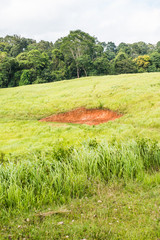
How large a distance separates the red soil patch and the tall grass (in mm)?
8847

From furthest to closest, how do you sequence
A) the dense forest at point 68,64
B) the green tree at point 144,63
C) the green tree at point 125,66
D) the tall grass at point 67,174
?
the green tree at point 144,63 < the green tree at point 125,66 < the dense forest at point 68,64 < the tall grass at point 67,174

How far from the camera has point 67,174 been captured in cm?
477

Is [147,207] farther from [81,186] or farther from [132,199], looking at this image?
[81,186]

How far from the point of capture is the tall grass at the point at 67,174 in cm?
408

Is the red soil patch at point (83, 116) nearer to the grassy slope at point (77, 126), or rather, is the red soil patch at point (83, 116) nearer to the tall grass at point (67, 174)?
the grassy slope at point (77, 126)

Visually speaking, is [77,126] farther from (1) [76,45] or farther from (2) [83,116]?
(1) [76,45]

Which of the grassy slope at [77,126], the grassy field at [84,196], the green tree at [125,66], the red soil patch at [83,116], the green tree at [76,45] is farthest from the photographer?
the green tree at [125,66]

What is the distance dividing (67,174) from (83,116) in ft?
39.3

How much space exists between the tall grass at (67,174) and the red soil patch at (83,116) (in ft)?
29.0

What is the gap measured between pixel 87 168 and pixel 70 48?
5395 centimetres

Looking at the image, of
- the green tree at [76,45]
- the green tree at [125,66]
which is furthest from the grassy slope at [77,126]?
the green tree at [125,66]

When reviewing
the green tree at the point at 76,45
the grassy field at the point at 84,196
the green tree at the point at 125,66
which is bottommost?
the grassy field at the point at 84,196

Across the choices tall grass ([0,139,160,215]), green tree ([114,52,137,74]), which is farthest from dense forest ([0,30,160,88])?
tall grass ([0,139,160,215])

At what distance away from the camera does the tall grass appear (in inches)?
161
